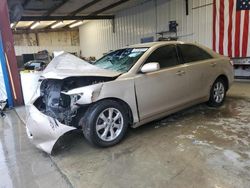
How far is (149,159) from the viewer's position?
2707 millimetres

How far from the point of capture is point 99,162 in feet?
8.93

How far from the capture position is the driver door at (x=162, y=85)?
3.26m

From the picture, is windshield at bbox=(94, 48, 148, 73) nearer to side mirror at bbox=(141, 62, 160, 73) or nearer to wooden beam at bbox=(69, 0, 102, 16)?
side mirror at bbox=(141, 62, 160, 73)

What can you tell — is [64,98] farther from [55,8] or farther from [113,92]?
[55,8]

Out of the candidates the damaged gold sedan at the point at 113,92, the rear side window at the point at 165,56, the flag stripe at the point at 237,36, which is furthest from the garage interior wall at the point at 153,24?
the rear side window at the point at 165,56

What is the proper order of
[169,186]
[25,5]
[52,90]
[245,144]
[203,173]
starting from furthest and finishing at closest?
[25,5], [52,90], [245,144], [203,173], [169,186]

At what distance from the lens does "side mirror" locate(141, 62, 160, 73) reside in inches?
123

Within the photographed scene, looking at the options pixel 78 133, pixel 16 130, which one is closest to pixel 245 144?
pixel 78 133

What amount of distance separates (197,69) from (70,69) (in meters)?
2.19

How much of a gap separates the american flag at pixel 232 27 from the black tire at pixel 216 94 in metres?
3.33

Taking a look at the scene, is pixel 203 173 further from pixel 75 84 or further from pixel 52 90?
pixel 52 90

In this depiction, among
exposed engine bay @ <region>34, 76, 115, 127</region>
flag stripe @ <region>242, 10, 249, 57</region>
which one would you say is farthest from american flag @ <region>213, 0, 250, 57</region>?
exposed engine bay @ <region>34, 76, 115, 127</region>

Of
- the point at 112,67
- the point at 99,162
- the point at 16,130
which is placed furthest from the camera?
the point at 16,130

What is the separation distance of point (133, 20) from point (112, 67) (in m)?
9.22
